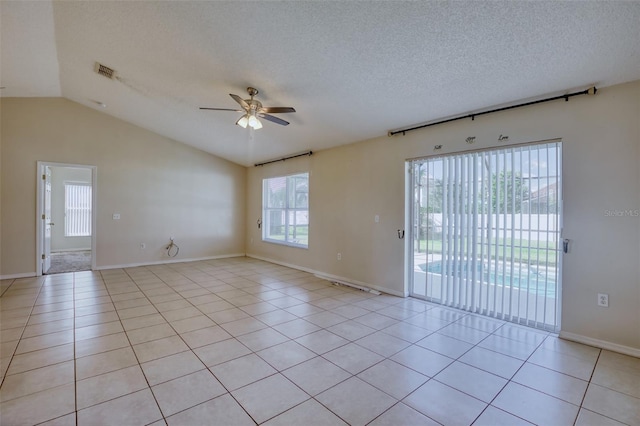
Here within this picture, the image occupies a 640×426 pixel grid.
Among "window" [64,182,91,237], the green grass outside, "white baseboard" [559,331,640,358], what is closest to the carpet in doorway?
"window" [64,182,91,237]

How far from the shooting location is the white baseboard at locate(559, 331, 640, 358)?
2586 millimetres

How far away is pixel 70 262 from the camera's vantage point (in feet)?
21.3

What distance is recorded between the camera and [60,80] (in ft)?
15.1

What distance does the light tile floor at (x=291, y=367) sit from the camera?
1.82m

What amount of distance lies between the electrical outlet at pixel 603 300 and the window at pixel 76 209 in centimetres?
1084

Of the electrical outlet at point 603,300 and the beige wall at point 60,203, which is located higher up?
the beige wall at point 60,203

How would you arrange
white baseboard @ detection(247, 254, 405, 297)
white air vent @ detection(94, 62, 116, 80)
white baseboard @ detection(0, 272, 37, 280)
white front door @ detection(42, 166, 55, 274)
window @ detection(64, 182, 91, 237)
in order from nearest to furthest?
white air vent @ detection(94, 62, 116, 80), white baseboard @ detection(247, 254, 405, 297), white baseboard @ detection(0, 272, 37, 280), white front door @ detection(42, 166, 55, 274), window @ detection(64, 182, 91, 237)

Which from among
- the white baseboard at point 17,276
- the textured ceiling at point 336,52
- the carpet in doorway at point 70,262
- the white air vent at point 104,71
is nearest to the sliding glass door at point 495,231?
the textured ceiling at point 336,52

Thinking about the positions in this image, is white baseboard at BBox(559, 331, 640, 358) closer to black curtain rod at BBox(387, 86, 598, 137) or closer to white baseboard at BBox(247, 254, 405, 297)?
white baseboard at BBox(247, 254, 405, 297)

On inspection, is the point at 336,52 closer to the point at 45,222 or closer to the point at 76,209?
the point at 45,222

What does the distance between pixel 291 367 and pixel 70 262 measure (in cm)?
675

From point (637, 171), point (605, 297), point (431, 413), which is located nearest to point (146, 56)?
point (431, 413)

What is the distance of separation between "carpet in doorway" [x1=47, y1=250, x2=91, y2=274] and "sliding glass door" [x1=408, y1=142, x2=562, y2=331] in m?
6.48

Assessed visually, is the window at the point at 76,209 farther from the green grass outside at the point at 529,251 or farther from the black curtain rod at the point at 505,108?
the green grass outside at the point at 529,251
